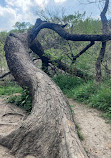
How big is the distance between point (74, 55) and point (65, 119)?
485 cm

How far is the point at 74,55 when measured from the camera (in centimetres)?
705

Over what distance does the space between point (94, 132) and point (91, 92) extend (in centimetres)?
209

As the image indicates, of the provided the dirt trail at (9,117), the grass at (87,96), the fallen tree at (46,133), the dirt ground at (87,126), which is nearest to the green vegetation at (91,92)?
the grass at (87,96)

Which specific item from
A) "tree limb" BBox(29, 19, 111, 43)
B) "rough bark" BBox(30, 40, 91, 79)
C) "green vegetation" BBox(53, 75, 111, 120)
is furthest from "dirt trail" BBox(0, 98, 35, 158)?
"tree limb" BBox(29, 19, 111, 43)

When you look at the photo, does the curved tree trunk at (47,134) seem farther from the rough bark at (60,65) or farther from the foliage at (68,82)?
the rough bark at (60,65)

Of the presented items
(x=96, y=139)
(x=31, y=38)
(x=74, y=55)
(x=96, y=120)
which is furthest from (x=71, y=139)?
(x=31, y=38)

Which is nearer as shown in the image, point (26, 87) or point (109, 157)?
point (109, 157)

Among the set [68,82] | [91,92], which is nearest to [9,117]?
[91,92]

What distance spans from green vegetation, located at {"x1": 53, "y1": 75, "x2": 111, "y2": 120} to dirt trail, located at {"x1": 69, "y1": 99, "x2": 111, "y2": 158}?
0.23 m

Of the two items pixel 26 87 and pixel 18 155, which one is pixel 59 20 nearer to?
pixel 26 87

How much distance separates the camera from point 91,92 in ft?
16.5

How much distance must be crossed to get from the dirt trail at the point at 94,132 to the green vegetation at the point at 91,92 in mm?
234

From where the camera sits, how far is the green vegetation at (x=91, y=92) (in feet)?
13.5

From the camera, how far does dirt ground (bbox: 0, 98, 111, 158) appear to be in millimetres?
2471
